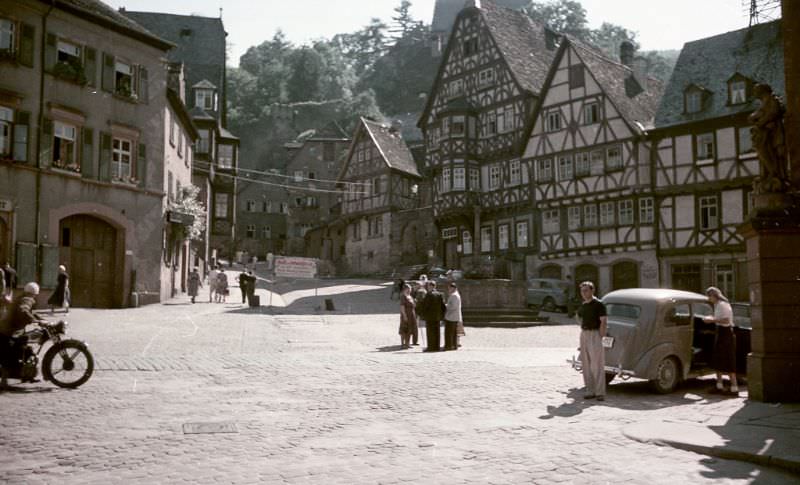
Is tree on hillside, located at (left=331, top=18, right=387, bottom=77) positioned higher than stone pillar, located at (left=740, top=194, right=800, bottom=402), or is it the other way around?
tree on hillside, located at (left=331, top=18, right=387, bottom=77)

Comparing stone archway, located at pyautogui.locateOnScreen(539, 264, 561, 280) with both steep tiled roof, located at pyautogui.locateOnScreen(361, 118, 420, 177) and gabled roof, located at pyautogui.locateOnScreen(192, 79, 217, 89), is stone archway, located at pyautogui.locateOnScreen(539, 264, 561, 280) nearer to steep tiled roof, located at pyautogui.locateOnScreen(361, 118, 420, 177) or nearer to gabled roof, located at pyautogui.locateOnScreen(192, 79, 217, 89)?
steep tiled roof, located at pyautogui.locateOnScreen(361, 118, 420, 177)

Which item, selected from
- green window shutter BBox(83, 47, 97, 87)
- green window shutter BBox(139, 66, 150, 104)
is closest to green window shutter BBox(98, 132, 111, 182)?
green window shutter BBox(83, 47, 97, 87)

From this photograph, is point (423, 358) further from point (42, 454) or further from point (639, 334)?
point (42, 454)

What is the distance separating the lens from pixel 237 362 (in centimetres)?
1608

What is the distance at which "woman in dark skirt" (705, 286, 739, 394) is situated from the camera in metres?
13.1

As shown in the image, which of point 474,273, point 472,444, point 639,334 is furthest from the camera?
point 474,273

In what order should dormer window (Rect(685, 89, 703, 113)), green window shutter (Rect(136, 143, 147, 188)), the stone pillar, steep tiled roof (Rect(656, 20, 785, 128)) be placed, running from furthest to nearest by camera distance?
dormer window (Rect(685, 89, 703, 113)) < steep tiled roof (Rect(656, 20, 785, 128)) < green window shutter (Rect(136, 143, 147, 188)) < the stone pillar

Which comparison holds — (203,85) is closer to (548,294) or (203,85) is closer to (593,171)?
(593,171)

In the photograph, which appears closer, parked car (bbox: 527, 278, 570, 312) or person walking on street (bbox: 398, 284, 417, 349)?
person walking on street (bbox: 398, 284, 417, 349)

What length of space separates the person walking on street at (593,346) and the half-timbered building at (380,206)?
4111 cm

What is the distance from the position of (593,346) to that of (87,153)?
71.1ft

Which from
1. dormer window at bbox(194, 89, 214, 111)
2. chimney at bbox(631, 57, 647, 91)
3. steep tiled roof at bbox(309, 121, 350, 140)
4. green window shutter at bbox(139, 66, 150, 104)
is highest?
steep tiled roof at bbox(309, 121, 350, 140)

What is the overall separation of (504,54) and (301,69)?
6778 cm

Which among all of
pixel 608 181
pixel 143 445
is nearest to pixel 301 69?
pixel 608 181
